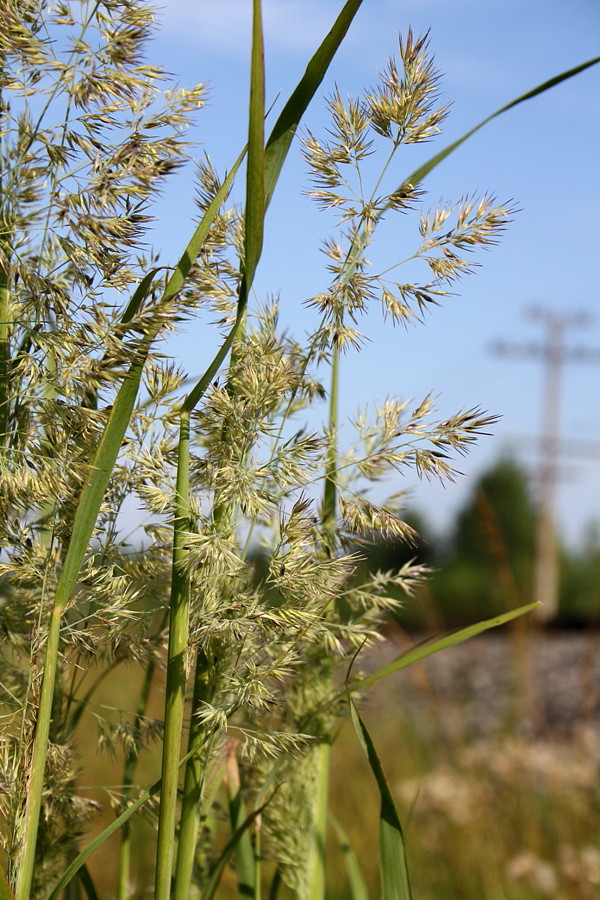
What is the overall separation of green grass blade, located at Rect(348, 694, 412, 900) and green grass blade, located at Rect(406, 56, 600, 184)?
43 cm

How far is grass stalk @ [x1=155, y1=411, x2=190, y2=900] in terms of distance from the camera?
2.10ft

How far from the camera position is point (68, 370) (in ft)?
2.29

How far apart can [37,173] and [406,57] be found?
1.08 feet

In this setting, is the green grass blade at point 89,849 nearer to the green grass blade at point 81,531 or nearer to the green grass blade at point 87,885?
the green grass blade at point 81,531

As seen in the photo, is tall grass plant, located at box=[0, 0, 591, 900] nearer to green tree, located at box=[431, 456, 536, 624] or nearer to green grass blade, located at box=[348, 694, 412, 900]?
green grass blade, located at box=[348, 694, 412, 900]

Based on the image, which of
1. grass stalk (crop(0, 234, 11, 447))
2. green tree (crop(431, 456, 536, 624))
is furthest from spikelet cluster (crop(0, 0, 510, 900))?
green tree (crop(431, 456, 536, 624))

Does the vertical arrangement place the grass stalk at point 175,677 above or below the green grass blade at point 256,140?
below

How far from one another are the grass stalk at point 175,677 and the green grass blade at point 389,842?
5.5 inches

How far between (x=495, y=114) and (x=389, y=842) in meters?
0.59

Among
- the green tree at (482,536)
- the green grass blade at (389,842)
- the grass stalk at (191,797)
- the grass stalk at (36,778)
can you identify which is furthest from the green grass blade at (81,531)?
the green tree at (482,536)

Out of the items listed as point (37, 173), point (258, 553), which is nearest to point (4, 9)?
point (37, 173)

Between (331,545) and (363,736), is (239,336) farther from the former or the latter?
(363,736)

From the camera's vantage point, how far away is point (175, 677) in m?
0.66

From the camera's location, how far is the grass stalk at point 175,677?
0.64m
